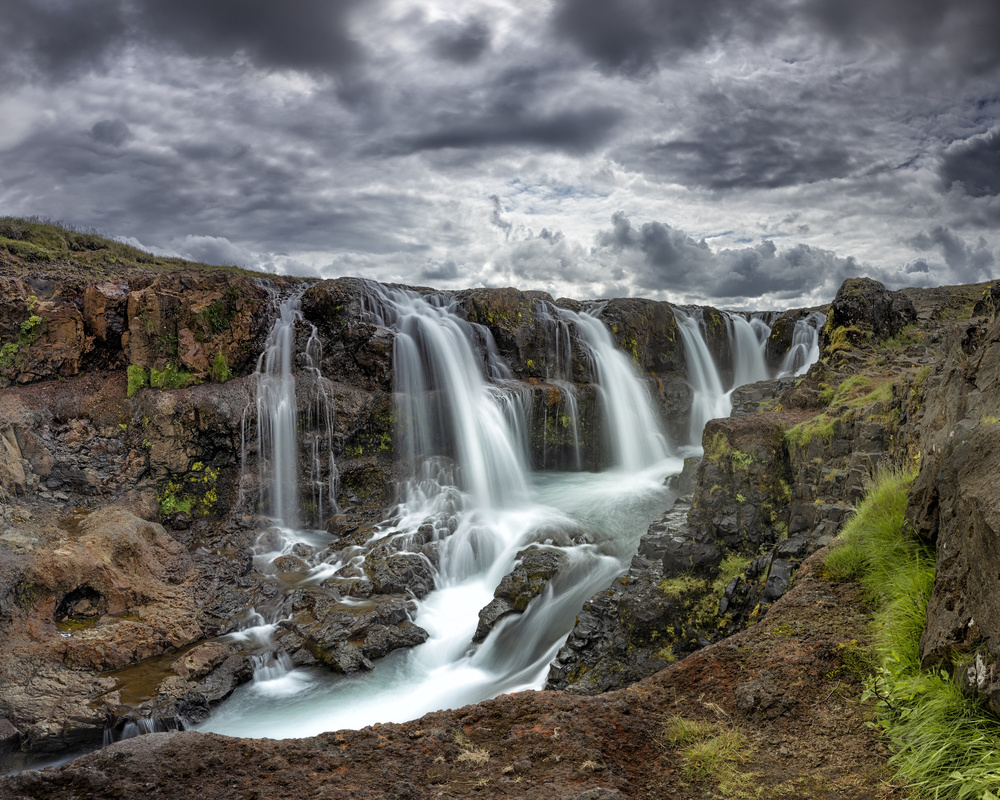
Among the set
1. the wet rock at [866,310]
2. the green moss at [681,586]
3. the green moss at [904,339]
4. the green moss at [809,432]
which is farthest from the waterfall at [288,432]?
the green moss at [904,339]

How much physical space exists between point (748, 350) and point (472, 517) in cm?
1856

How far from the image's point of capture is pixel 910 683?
3.24m

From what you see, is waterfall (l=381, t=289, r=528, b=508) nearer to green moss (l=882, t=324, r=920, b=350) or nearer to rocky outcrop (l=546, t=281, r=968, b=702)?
rocky outcrop (l=546, t=281, r=968, b=702)

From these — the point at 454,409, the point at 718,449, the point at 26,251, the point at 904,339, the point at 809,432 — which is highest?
the point at 26,251

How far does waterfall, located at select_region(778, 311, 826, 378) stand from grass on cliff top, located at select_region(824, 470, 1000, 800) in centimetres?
1940

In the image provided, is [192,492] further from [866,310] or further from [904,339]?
[904,339]

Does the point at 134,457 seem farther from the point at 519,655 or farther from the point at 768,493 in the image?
the point at 768,493

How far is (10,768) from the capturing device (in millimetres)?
8195

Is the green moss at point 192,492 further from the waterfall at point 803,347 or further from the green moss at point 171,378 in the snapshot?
the waterfall at point 803,347

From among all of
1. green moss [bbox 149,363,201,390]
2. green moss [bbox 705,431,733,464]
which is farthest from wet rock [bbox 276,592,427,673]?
green moss [bbox 149,363,201,390]

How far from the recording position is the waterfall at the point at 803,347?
23.6m

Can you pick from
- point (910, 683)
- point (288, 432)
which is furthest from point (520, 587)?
point (288, 432)

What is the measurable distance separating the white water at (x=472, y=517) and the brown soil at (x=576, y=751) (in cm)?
562

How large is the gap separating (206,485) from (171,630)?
18.8 ft
